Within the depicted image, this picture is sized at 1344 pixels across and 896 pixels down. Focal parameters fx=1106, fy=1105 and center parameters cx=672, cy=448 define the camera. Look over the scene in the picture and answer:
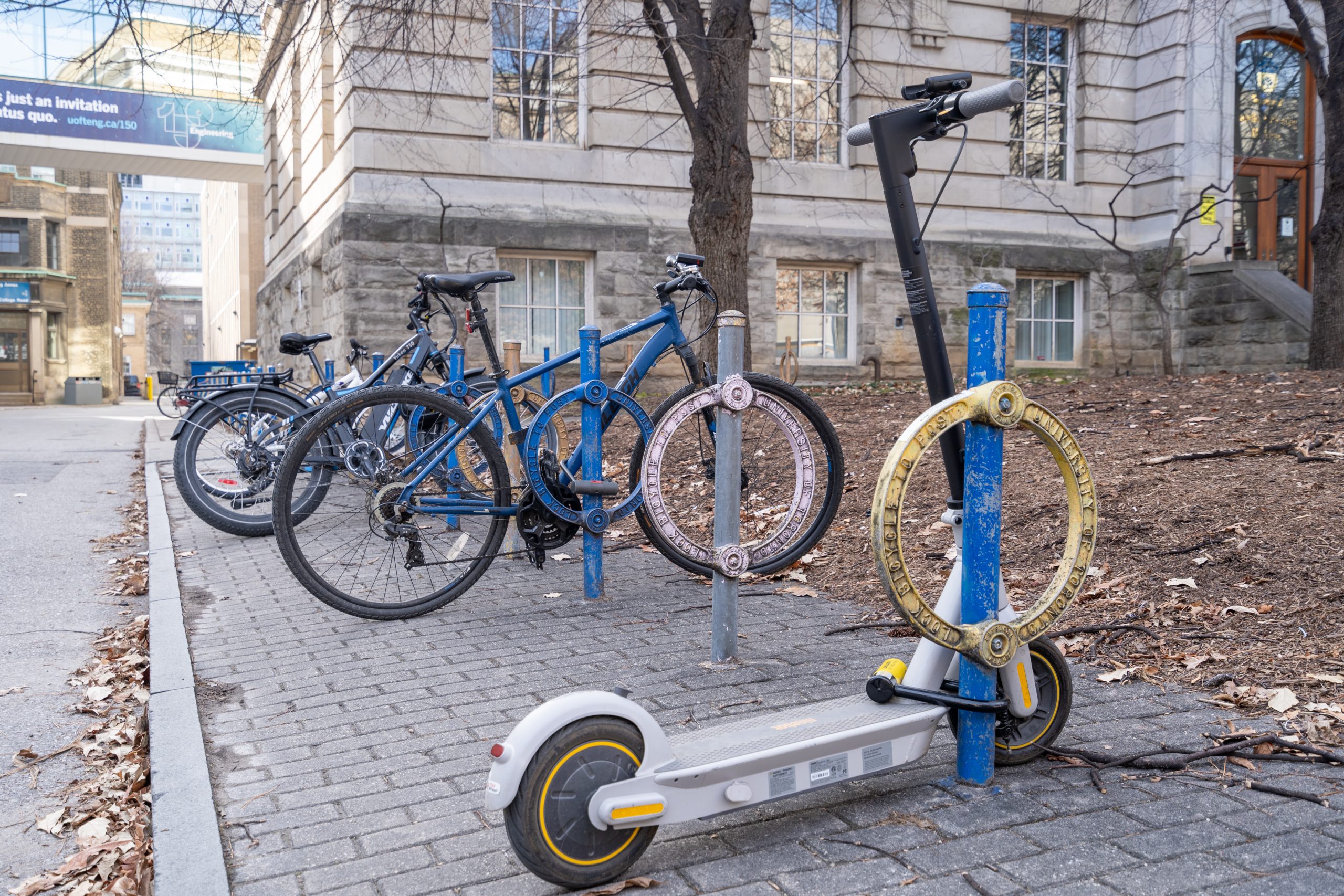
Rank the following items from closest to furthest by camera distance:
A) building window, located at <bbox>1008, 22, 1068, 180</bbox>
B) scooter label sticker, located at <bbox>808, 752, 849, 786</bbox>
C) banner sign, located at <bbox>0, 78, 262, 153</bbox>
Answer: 1. scooter label sticker, located at <bbox>808, 752, 849, 786</bbox>
2. building window, located at <bbox>1008, 22, 1068, 180</bbox>
3. banner sign, located at <bbox>0, 78, 262, 153</bbox>

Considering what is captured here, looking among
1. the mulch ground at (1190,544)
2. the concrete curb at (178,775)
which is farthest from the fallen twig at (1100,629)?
the concrete curb at (178,775)

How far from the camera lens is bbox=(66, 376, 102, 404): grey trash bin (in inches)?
1811

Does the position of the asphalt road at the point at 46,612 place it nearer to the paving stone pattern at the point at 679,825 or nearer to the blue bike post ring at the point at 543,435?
the paving stone pattern at the point at 679,825

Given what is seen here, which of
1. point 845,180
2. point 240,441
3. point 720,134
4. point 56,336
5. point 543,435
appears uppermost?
point 845,180

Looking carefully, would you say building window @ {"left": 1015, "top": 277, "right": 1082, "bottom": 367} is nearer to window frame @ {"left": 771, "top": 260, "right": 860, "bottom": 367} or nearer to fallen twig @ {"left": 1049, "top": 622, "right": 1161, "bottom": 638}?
window frame @ {"left": 771, "top": 260, "right": 860, "bottom": 367}

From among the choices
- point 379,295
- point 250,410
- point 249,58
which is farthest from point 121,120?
point 250,410

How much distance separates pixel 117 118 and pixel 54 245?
983 inches

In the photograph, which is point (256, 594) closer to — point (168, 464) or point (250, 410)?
point (250, 410)

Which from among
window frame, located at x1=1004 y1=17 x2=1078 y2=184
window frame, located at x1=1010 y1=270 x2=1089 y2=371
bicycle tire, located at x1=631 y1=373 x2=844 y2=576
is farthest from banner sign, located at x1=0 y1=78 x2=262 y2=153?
bicycle tire, located at x1=631 y1=373 x2=844 y2=576

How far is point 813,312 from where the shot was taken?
16922 mm

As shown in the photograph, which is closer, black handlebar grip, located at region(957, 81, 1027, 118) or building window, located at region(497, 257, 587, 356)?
black handlebar grip, located at region(957, 81, 1027, 118)

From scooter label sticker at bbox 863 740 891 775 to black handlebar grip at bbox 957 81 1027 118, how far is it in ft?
5.33

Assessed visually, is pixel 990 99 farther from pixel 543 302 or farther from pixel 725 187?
pixel 543 302

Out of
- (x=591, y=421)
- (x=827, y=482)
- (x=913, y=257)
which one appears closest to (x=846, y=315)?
(x=827, y=482)
